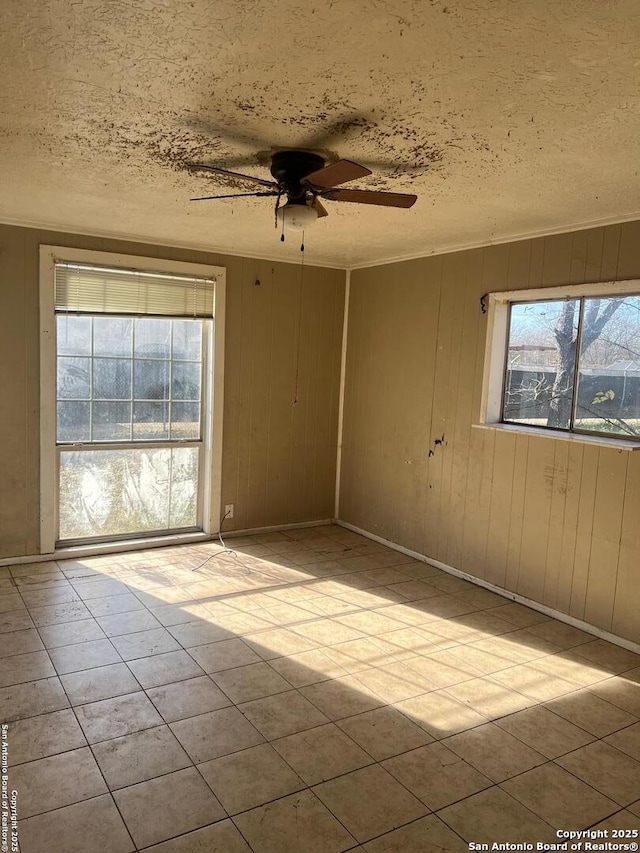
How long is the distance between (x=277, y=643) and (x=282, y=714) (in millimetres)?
655

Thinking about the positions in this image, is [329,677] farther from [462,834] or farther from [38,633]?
[38,633]

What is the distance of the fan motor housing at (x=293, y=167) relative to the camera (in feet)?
8.27

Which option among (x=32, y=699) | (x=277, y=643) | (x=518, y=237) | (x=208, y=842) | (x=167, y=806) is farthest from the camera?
(x=518, y=237)

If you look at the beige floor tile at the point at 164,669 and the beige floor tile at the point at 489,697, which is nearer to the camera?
the beige floor tile at the point at 489,697

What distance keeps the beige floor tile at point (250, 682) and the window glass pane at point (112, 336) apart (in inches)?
102

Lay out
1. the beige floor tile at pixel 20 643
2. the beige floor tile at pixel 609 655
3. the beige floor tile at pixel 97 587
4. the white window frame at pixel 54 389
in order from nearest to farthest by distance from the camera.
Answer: the beige floor tile at pixel 20 643, the beige floor tile at pixel 609 655, the beige floor tile at pixel 97 587, the white window frame at pixel 54 389

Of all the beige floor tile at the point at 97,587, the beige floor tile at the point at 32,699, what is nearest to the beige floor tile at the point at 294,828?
the beige floor tile at the point at 32,699

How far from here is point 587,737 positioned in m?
2.56

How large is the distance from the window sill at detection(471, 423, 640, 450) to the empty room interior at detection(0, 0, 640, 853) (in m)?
0.03

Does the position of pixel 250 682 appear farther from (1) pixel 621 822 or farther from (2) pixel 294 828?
(1) pixel 621 822

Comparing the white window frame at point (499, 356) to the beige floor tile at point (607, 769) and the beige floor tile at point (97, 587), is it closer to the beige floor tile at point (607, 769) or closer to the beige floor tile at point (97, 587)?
the beige floor tile at point (607, 769)

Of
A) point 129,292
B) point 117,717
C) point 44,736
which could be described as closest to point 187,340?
point 129,292

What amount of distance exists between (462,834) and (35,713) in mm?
1770

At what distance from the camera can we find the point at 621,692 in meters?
2.92
